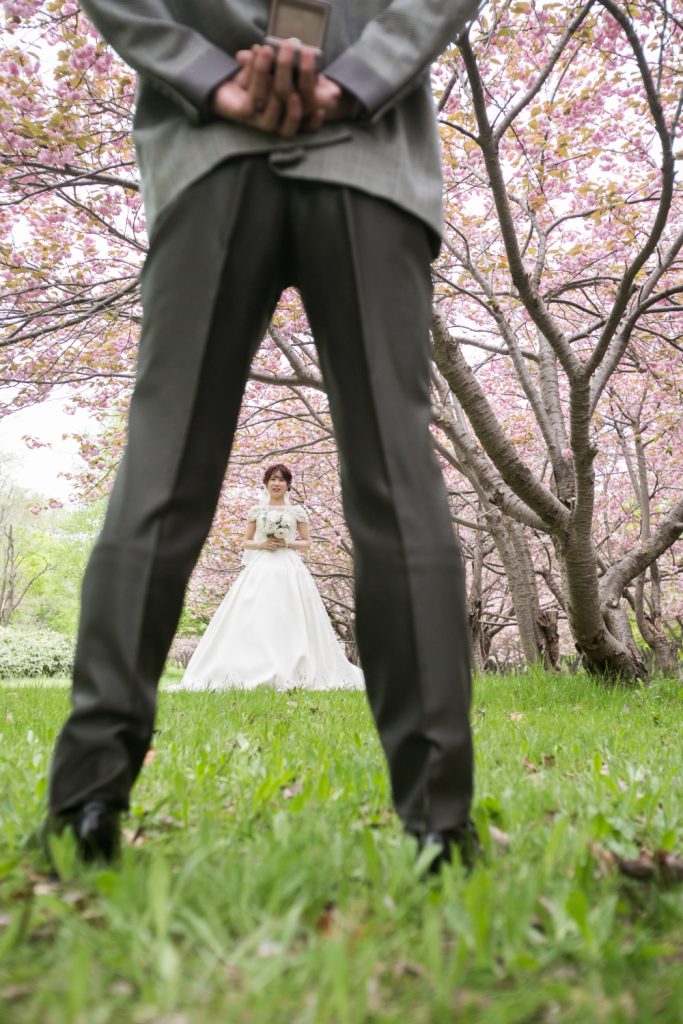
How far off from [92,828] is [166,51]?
129 cm

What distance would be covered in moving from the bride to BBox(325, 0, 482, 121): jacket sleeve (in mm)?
5848

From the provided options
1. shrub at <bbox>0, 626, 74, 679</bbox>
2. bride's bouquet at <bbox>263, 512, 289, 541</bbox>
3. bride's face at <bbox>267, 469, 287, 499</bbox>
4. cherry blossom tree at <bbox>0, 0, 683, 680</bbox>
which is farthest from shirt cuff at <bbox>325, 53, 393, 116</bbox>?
shrub at <bbox>0, 626, 74, 679</bbox>

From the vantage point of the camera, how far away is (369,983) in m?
0.89

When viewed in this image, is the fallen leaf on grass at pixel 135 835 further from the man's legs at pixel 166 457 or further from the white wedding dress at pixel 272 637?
the white wedding dress at pixel 272 637

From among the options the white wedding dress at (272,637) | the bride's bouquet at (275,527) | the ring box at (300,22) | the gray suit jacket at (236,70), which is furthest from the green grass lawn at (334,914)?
the bride's bouquet at (275,527)

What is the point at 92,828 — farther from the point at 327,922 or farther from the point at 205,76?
the point at 205,76

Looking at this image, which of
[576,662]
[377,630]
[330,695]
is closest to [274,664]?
[330,695]

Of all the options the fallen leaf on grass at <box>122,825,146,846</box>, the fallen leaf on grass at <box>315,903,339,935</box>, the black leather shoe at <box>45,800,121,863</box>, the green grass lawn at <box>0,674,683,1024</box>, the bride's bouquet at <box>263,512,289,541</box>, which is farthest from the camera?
the bride's bouquet at <box>263,512,289,541</box>

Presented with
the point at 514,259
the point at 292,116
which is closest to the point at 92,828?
the point at 292,116

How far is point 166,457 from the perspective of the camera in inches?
51.1

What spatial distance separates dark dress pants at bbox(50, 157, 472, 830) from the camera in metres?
1.25

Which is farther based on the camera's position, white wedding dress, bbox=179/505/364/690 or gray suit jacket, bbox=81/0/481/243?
white wedding dress, bbox=179/505/364/690

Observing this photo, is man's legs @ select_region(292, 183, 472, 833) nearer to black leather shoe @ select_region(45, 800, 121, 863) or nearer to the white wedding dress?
black leather shoe @ select_region(45, 800, 121, 863)

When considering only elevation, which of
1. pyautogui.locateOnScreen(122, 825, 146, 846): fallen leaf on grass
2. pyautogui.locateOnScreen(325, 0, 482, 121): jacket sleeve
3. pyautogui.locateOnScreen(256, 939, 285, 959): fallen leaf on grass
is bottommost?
pyautogui.locateOnScreen(256, 939, 285, 959): fallen leaf on grass
